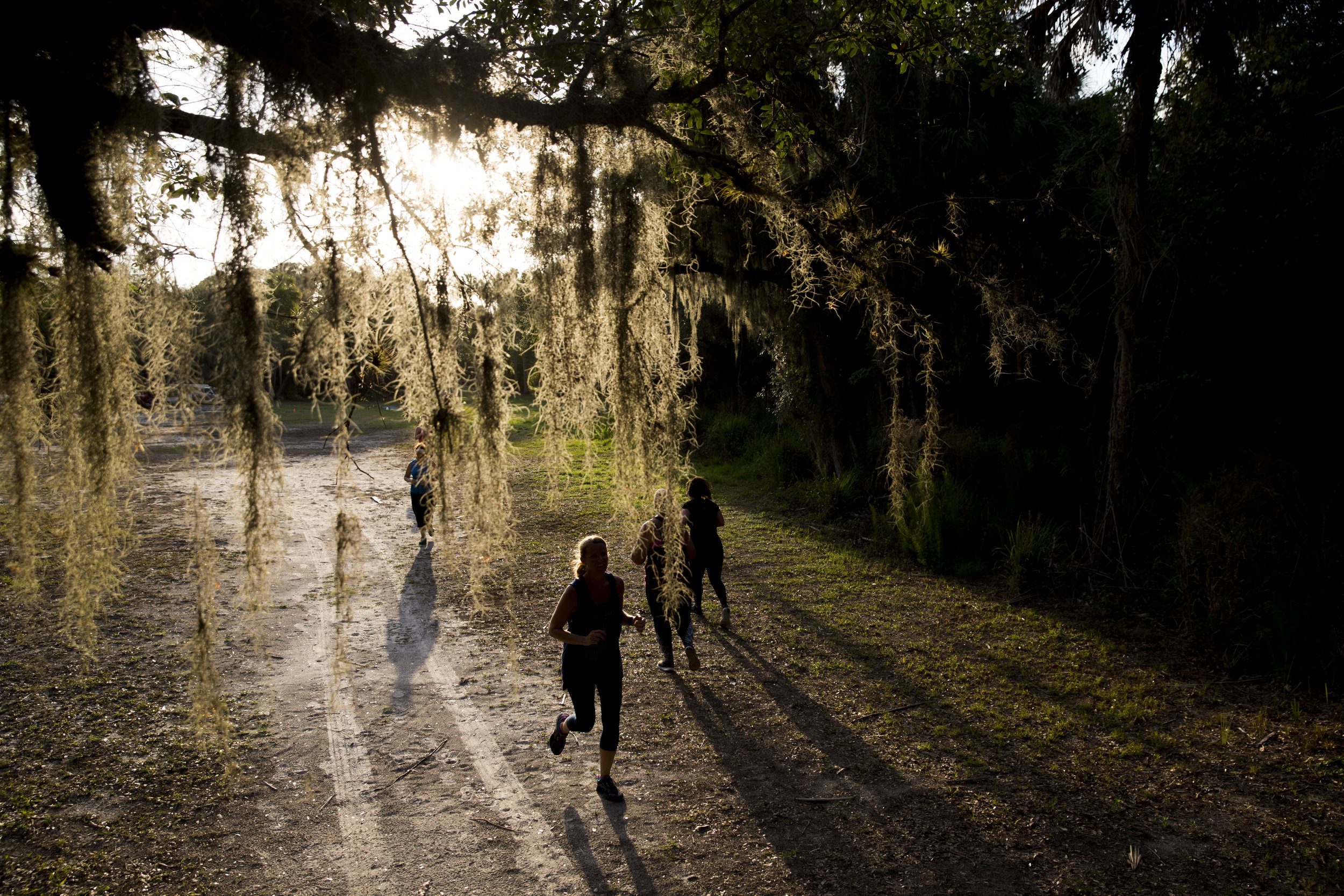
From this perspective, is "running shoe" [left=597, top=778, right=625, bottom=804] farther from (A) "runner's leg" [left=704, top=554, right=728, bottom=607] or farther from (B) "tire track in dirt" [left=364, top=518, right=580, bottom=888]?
(A) "runner's leg" [left=704, top=554, right=728, bottom=607]

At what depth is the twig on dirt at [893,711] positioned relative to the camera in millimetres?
5316

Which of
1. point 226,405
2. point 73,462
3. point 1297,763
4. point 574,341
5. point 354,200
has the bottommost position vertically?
point 1297,763

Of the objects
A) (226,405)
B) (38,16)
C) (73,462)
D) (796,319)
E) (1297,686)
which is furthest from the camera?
(796,319)

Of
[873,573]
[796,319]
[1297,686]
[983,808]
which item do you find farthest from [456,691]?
[796,319]

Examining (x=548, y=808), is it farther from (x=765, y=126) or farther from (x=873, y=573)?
(x=873, y=573)

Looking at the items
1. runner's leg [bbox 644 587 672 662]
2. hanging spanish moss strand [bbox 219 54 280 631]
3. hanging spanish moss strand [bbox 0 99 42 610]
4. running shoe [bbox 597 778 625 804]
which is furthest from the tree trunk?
hanging spanish moss strand [bbox 0 99 42 610]

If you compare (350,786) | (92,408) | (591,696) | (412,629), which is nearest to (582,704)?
(591,696)

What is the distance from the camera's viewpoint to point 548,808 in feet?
13.5

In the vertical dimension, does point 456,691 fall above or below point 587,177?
below

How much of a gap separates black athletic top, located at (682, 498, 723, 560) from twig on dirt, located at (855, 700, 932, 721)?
7.21ft

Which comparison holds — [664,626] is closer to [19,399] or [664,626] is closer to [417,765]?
[417,765]

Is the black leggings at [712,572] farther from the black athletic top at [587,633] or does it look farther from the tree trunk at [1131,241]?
the tree trunk at [1131,241]

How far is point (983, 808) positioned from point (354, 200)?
14.9 ft

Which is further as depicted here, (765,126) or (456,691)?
(456,691)
